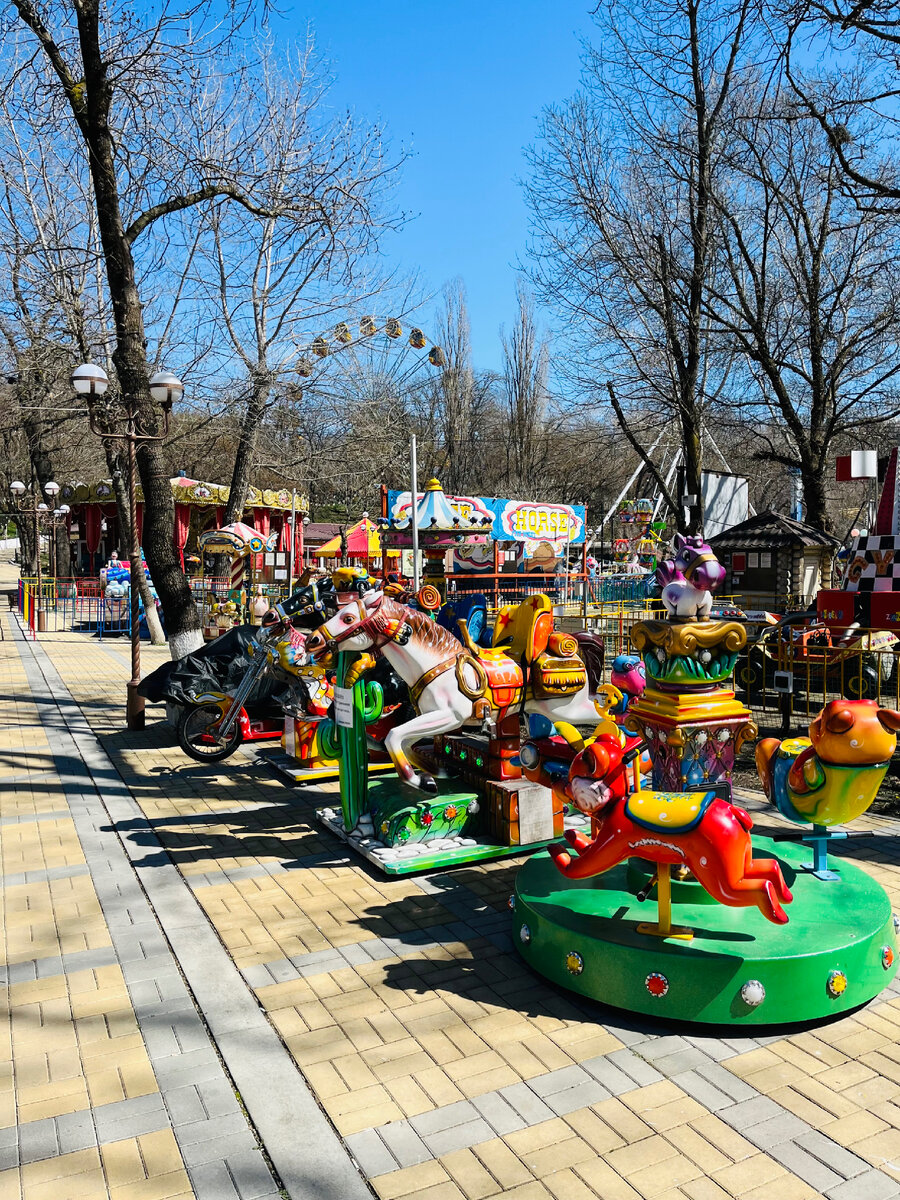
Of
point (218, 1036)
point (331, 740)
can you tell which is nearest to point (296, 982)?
point (218, 1036)

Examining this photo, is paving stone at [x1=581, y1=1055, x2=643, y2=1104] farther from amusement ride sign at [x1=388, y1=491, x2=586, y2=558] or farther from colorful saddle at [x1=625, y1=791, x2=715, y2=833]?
amusement ride sign at [x1=388, y1=491, x2=586, y2=558]

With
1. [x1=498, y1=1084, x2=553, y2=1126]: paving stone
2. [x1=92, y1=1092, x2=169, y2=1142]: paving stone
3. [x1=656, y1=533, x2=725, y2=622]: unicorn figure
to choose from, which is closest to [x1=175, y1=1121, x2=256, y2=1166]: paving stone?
[x1=92, y1=1092, x2=169, y2=1142]: paving stone

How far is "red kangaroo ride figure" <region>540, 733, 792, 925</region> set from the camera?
12.7 feet

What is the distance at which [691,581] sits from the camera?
516cm

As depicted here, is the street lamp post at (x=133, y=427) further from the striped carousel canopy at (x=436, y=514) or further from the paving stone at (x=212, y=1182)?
the paving stone at (x=212, y=1182)

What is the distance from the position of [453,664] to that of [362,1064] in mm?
3150

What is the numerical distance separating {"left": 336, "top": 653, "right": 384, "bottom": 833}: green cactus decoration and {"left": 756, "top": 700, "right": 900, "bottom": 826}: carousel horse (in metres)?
2.93

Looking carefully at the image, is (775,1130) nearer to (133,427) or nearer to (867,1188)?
(867,1188)

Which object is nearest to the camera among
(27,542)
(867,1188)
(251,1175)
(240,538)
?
(867,1188)

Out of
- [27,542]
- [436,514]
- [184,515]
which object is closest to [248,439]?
[436,514]

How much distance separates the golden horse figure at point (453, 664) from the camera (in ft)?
20.6

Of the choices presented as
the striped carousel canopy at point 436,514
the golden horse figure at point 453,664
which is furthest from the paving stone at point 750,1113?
the striped carousel canopy at point 436,514

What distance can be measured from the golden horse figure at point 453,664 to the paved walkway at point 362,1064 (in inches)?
44.1

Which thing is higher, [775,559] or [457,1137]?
[775,559]
